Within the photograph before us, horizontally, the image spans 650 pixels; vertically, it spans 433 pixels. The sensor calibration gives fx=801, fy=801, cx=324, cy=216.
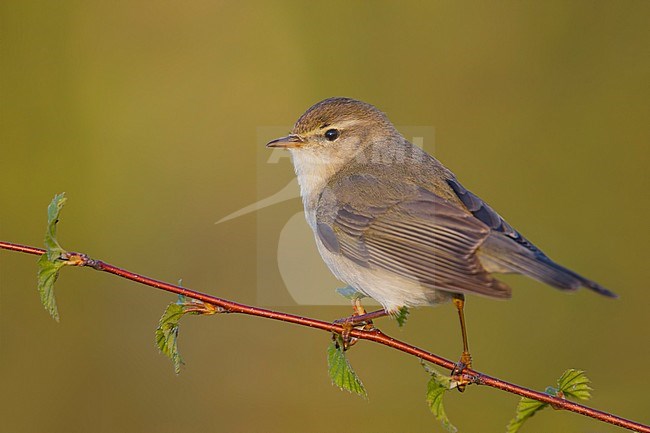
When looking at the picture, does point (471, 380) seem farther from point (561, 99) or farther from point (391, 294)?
point (561, 99)

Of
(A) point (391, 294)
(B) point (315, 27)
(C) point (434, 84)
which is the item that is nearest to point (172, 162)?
(B) point (315, 27)

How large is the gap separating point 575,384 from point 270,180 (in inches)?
172

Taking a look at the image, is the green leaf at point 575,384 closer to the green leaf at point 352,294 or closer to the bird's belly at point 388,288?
the bird's belly at point 388,288

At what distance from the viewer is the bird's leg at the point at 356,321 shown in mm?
3607

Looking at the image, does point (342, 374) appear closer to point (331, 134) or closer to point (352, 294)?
point (352, 294)

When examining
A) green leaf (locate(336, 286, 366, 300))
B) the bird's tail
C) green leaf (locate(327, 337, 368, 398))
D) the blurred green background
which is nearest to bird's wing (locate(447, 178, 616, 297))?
the bird's tail

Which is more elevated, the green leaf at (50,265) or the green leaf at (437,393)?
the green leaf at (50,265)

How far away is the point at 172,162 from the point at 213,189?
0.50 metres

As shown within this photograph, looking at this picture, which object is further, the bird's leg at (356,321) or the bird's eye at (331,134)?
the bird's eye at (331,134)

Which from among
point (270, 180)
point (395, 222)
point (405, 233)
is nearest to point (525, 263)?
point (405, 233)

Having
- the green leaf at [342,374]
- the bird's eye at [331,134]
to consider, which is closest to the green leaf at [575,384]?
the green leaf at [342,374]

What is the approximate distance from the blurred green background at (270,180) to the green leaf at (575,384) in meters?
3.06

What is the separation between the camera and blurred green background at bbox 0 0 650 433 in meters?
6.50

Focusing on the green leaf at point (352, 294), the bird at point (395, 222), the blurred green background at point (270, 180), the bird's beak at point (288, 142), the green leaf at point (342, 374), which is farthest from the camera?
the blurred green background at point (270, 180)
